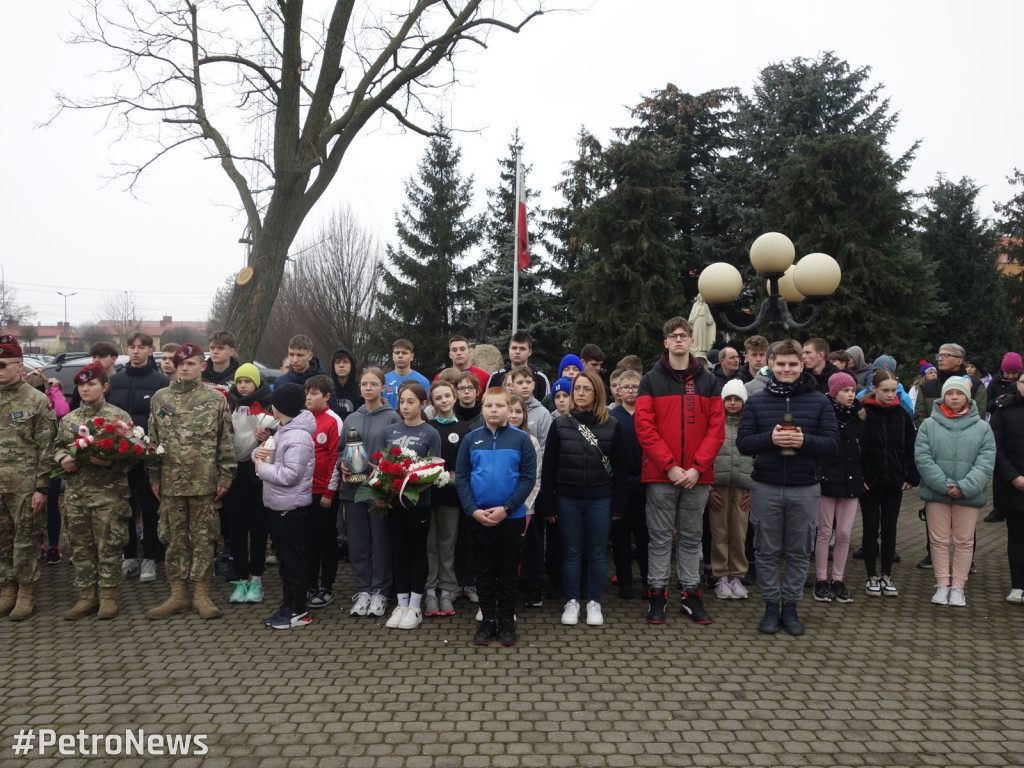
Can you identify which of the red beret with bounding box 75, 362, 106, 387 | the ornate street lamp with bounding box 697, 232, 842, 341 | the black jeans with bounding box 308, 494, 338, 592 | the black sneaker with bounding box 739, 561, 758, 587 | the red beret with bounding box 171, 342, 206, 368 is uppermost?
the ornate street lamp with bounding box 697, 232, 842, 341

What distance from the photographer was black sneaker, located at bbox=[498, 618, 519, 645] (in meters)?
5.09

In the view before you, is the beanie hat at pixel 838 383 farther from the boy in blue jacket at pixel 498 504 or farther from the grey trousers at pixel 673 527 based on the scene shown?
the boy in blue jacket at pixel 498 504

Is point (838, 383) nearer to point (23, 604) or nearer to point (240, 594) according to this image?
point (240, 594)

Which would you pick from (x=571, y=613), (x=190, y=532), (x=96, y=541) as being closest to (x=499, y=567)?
(x=571, y=613)

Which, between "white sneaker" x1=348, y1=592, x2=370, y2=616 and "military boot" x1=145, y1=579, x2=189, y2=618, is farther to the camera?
"white sneaker" x1=348, y1=592, x2=370, y2=616

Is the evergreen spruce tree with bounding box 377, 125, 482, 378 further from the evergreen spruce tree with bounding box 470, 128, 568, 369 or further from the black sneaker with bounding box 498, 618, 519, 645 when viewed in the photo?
the black sneaker with bounding box 498, 618, 519, 645

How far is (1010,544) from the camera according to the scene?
6387mm

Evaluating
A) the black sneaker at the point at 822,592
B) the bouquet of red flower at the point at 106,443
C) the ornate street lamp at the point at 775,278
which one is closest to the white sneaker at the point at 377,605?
the bouquet of red flower at the point at 106,443

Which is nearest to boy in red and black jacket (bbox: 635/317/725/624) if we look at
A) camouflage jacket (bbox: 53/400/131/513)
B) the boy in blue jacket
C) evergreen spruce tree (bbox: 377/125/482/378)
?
the boy in blue jacket

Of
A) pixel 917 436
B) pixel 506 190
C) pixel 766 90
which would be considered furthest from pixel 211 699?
pixel 766 90

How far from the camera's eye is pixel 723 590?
632cm

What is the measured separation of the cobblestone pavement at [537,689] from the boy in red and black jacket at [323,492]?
16.2 inches

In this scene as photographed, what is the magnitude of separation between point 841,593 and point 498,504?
3.37 meters

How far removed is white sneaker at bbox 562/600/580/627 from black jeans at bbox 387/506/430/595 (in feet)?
3.90
